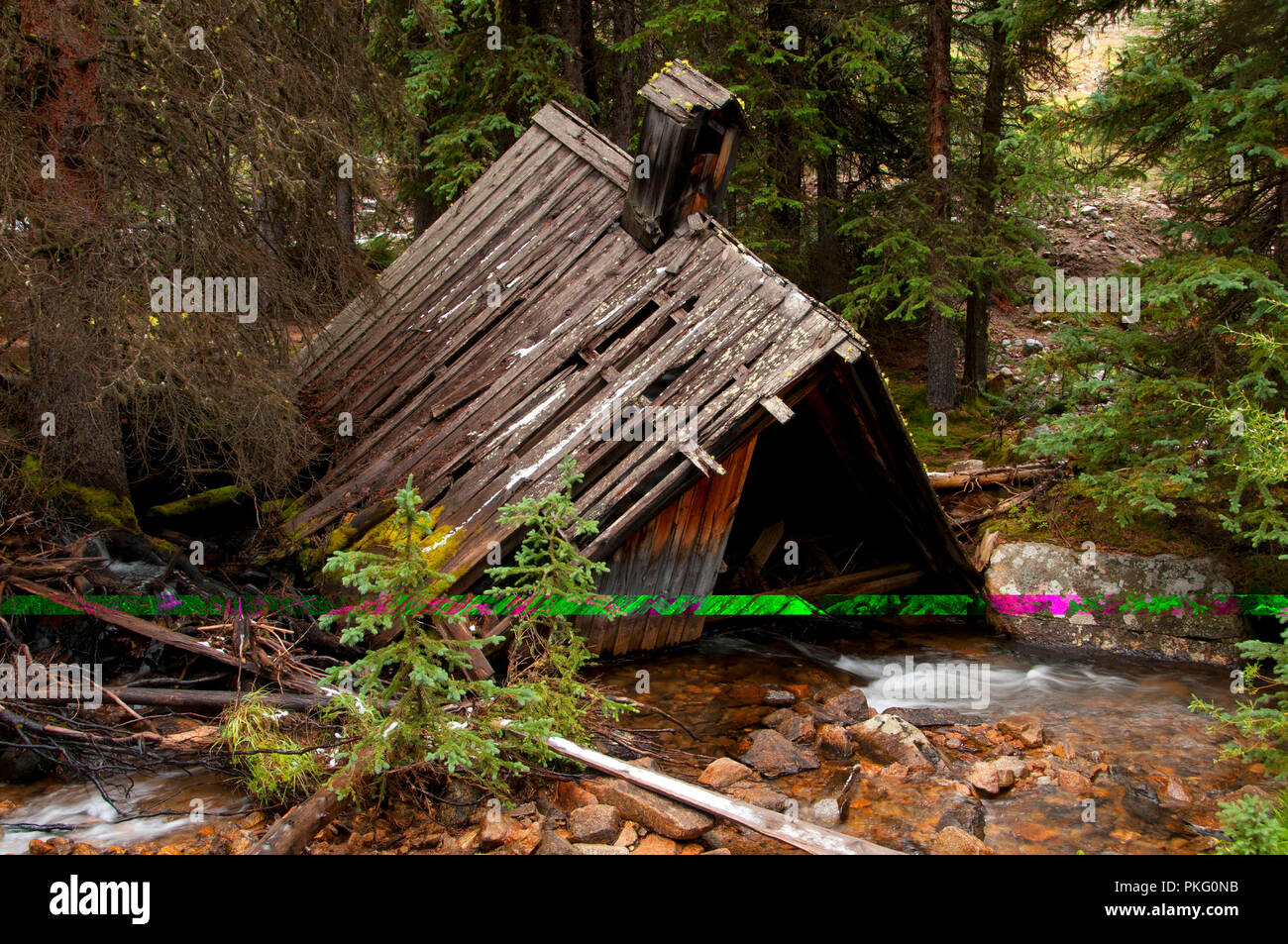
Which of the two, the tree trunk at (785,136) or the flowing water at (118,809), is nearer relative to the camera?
the flowing water at (118,809)

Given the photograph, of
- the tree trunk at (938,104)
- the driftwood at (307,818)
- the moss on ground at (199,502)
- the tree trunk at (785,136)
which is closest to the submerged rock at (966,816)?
the driftwood at (307,818)

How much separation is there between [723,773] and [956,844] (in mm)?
1501

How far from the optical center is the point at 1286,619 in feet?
16.8

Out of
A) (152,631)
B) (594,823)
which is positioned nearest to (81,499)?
(152,631)

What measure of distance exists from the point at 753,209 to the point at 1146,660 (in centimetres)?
857

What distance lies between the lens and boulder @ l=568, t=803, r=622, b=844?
4871mm

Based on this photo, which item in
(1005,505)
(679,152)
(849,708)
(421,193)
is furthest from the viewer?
(421,193)

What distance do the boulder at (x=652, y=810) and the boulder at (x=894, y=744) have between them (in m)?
1.85

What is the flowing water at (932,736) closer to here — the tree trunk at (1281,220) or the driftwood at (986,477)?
the driftwood at (986,477)

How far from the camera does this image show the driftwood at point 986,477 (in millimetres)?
11070

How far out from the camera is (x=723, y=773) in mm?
5945

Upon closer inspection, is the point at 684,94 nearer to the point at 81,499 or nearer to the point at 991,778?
the point at 991,778

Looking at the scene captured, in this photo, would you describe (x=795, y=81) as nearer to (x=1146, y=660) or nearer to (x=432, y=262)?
(x=432, y=262)

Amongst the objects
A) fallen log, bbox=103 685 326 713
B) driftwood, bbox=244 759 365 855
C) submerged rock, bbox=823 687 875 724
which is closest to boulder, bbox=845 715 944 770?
submerged rock, bbox=823 687 875 724
